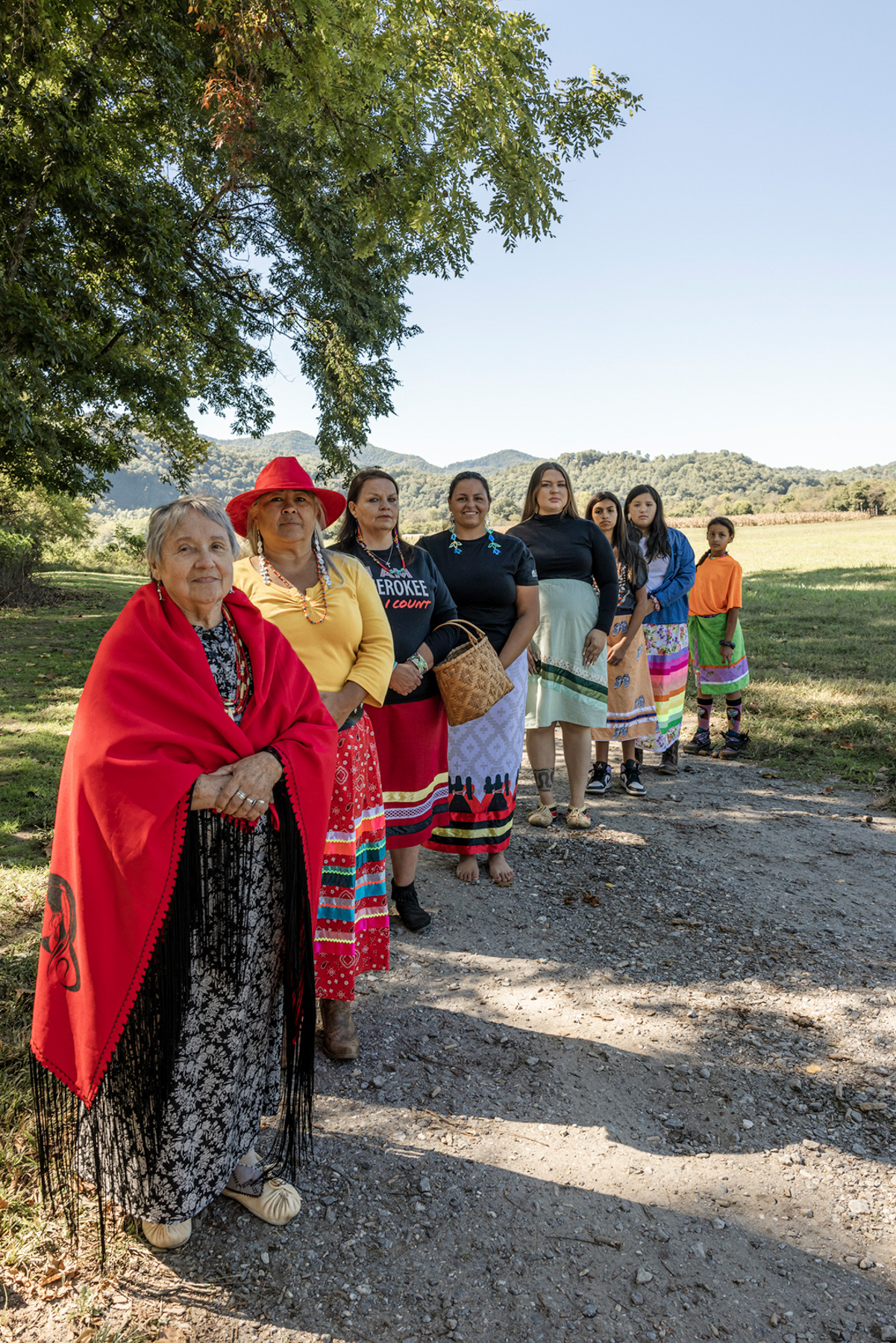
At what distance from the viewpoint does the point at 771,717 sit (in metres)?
8.63

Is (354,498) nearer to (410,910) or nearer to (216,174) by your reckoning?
(410,910)

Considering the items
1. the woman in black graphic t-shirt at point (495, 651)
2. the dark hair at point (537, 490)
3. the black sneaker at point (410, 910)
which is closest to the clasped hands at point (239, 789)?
the black sneaker at point (410, 910)

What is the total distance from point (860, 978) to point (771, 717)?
517 centimetres

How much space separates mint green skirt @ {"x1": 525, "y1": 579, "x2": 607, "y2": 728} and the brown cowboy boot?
2.65 metres

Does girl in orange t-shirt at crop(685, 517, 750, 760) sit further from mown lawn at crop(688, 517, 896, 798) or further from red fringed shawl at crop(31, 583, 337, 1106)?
red fringed shawl at crop(31, 583, 337, 1106)

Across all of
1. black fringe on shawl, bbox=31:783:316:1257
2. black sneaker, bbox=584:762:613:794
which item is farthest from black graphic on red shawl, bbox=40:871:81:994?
black sneaker, bbox=584:762:613:794

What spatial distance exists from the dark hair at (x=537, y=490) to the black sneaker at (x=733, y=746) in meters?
3.46

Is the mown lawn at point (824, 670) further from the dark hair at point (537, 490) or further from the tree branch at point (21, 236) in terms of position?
the tree branch at point (21, 236)

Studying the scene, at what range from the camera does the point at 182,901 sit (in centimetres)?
207

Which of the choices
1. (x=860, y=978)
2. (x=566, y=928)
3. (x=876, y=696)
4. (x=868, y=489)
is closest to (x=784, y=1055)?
(x=860, y=978)

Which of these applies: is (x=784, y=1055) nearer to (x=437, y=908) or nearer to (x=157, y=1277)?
(x=437, y=908)

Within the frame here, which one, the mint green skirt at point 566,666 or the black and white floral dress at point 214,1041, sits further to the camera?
the mint green skirt at point 566,666

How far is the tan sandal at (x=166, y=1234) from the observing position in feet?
7.32

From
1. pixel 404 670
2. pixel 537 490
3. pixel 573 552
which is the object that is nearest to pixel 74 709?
pixel 537 490
